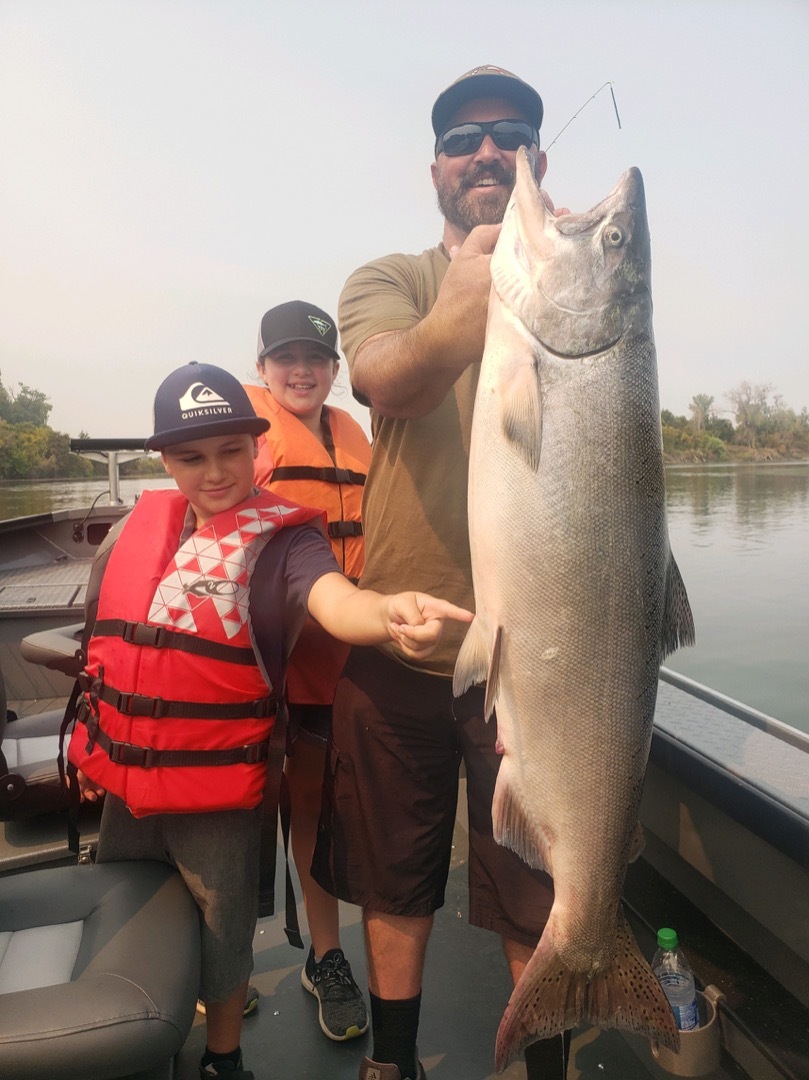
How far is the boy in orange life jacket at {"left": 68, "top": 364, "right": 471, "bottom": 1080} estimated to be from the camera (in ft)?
7.31

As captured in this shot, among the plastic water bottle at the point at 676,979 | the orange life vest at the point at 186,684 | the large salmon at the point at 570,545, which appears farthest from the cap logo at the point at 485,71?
the plastic water bottle at the point at 676,979

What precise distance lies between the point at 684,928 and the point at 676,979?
16.0 inches

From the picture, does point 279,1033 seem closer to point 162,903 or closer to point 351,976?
point 351,976

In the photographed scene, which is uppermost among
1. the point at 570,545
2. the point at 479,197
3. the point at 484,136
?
the point at 484,136

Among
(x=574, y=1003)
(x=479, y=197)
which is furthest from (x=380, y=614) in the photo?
(x=479, y=197)

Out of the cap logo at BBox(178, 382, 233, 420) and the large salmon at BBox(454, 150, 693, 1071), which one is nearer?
the large salmon at BBox(454, 150, 693, 1071)

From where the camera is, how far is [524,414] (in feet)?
5.17

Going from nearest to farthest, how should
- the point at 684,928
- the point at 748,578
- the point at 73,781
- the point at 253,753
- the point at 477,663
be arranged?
the point at 477,663
the point at 253,753
the point at 73,781
the point at 684,928
the point at 748,578

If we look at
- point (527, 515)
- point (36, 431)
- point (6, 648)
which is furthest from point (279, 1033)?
point (36, 431)

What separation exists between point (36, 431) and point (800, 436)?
38342 mm

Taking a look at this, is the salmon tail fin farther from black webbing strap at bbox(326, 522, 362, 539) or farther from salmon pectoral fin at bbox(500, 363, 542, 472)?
black webbing strap at bbox(326, 522, 362, 539)

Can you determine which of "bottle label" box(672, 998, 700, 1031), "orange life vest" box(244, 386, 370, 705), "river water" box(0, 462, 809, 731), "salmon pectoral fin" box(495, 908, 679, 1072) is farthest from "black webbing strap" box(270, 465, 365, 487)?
"river water" box(0, 462, 809, 731)

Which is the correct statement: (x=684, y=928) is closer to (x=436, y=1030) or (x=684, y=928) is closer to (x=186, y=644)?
(x=436, y=1030)

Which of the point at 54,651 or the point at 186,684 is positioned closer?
the point at 186,684
